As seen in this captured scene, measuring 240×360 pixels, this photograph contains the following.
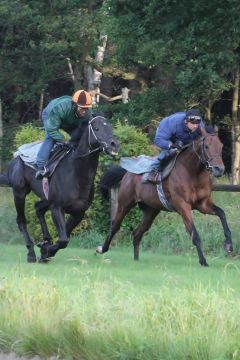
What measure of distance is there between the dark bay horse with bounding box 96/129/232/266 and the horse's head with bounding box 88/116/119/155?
135cm

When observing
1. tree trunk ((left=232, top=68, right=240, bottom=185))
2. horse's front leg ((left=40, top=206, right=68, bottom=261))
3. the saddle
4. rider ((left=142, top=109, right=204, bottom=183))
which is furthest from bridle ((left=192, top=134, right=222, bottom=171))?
tree trunk ((left=232, top=68, right=240, bottom=185))

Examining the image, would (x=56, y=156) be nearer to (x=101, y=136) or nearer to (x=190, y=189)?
(x=101, y=136)

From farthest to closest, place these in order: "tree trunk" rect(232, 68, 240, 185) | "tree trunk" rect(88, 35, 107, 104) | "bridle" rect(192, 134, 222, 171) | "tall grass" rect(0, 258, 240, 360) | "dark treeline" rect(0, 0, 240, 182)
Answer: "tree trunk" rect(88, 35, 107, 104)
"tree trunk" rect(232, 68, 240, 185)
"dark treeline" rect(0, 0, 240, 182)
"bridle" rect(192, 134, 222, 171)
"tall grass" rect(0, 258, 240, 360)

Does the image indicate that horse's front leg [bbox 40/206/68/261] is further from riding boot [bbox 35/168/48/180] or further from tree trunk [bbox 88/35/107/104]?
tree trunk [bbox 88/35/107/104]

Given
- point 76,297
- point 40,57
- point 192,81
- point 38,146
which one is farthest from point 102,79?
point 76,297

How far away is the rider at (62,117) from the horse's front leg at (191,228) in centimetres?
193

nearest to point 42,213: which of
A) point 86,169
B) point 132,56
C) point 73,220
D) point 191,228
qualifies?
point 73,220

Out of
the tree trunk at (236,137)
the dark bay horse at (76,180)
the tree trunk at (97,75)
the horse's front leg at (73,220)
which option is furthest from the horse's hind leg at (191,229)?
the tree trunk at (97,75)

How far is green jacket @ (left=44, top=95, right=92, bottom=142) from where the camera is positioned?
1299 centimetres

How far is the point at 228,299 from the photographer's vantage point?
7.78m

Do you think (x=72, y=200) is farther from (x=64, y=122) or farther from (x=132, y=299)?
A: (x=132, y=299)

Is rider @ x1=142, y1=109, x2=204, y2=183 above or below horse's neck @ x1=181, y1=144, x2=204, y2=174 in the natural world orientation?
above

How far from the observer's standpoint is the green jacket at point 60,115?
42.6ft

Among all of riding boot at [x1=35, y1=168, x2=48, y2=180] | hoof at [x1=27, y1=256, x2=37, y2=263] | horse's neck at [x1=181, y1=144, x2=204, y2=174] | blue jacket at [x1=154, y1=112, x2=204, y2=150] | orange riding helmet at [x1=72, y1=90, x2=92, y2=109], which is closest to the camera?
orange riding helmet at [x1=72, y1=90, x2=92, y2=109]
